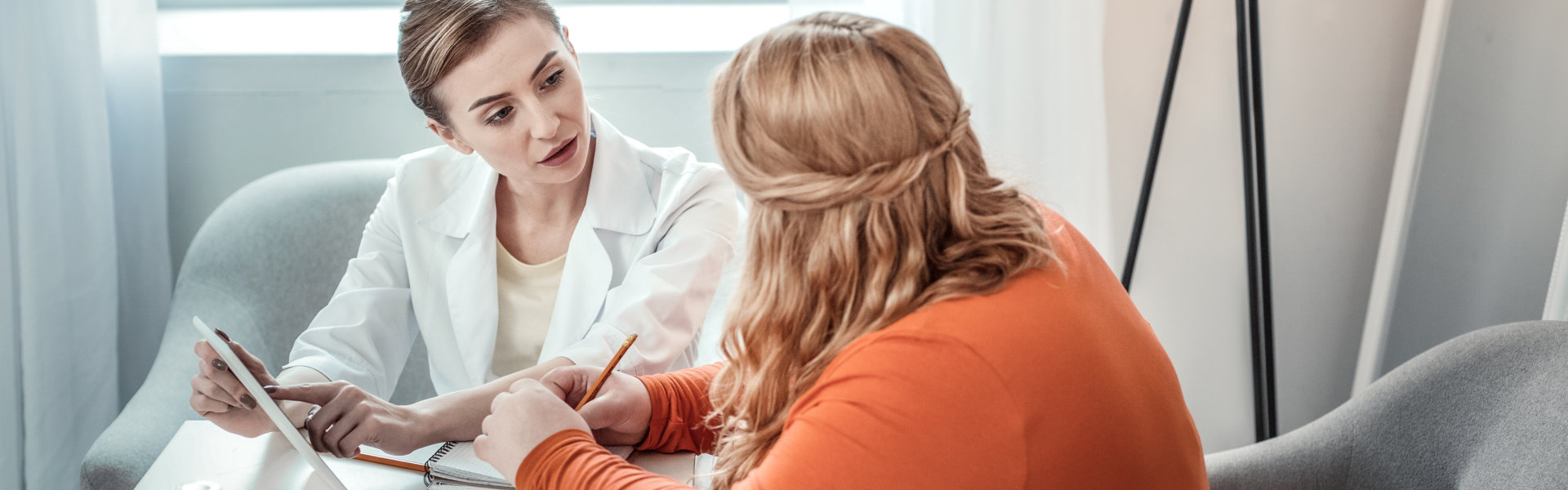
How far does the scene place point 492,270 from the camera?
1429mm

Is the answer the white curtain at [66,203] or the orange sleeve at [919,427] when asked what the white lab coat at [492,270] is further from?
the white curtain at [66,203]

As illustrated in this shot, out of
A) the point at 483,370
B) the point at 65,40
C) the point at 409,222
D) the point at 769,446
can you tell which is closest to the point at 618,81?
the point at 409,222

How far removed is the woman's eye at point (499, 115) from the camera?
4.24 feet

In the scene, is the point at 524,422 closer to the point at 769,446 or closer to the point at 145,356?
the point at 769,446

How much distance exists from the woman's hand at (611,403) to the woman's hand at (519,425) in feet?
0.25

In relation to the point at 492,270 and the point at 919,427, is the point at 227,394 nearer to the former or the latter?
the point at 492,270

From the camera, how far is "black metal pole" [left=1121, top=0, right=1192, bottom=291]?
5.63 feet

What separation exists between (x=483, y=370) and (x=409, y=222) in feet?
0.81

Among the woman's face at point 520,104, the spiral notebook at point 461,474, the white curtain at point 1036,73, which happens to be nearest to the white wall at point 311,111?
the white curtain at point 1036,73

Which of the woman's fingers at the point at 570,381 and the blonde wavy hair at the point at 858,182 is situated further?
the woman's fingers at the point at 570,381

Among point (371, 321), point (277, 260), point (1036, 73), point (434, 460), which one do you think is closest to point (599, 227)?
point (371, 321)

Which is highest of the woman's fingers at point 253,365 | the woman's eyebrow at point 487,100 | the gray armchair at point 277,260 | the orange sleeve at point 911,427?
the woman's eyebrow at point 487,100

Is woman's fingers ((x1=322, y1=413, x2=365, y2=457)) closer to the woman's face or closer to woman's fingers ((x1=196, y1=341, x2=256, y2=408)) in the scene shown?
woman's fingers ((x1=196, y1=341, x2=256, y2=408))

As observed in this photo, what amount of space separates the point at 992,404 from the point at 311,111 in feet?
5.65
